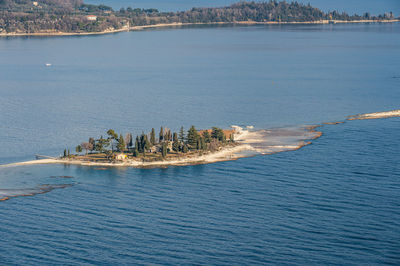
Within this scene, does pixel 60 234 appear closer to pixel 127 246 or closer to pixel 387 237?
pixel 127 246

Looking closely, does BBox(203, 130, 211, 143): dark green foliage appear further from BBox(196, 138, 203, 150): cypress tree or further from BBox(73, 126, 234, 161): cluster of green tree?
BBox(196, 138, 203, 150): cypress tree

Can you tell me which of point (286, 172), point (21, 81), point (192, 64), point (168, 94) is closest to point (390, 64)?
point (192, 64)

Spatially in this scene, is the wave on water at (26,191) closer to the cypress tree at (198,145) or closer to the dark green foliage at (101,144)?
the dark green foliage at (101,144)

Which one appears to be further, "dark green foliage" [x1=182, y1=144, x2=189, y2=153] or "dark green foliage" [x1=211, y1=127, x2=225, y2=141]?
"dark green foliage" [x1=211, y1=127, x2=225, y2=141]

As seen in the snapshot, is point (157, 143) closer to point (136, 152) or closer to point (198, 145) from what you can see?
point (136, 152)

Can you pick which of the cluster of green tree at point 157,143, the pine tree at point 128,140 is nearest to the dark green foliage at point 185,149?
the cluster of green tree at point 157,143

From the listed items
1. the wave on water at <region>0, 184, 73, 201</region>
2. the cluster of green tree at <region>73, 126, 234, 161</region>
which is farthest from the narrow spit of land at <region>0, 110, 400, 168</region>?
the wave on water at <region>0, 184, 73, 201</region>

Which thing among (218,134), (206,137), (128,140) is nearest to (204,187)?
(206,137)
